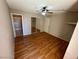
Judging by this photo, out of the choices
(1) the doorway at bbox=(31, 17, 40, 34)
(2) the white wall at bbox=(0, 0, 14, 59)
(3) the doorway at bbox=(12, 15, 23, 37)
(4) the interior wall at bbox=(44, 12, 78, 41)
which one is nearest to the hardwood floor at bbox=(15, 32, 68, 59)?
(4) the interior wall at bbox=(44, 12, 78, 41)

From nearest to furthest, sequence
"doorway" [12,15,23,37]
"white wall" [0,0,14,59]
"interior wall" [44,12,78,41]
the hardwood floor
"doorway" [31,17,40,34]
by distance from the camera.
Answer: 1. "white wall" [0,0,14,59]
2. the hardwood floor
3. "interior wall" [44,12,78,41]
4. "doorway" [12,15,23,37]
5. "doorway" [31,17,40,34]

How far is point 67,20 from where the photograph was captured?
4.64 meters

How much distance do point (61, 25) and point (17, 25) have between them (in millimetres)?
3296

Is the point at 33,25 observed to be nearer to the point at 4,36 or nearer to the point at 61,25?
the point at 61,25

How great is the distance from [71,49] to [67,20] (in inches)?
125

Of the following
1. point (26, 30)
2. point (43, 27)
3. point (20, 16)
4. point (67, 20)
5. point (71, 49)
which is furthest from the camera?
point (43, 27)

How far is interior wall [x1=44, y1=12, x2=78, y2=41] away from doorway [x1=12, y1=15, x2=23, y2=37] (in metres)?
2.72

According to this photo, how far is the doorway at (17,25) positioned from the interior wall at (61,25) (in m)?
2.72

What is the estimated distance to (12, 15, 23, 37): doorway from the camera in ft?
16.0

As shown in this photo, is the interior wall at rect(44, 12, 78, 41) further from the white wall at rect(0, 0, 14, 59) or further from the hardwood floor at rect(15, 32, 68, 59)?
the white wall at rect(0, 0, 14, 59)

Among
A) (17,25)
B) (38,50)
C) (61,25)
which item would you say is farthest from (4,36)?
(61,25)

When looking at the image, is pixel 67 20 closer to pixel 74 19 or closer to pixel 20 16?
pixel 74 19

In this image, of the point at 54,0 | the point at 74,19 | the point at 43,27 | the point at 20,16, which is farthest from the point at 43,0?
the point at 43,27

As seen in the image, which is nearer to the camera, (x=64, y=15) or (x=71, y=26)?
(x=71, y=26)
